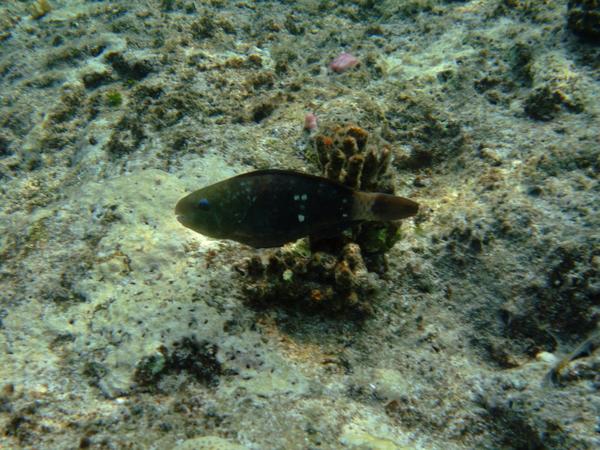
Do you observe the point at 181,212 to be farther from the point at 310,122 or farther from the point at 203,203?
the point at 310,122

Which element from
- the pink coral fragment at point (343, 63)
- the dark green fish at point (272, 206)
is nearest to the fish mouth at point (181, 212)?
the dark green fish at point (272, 206)

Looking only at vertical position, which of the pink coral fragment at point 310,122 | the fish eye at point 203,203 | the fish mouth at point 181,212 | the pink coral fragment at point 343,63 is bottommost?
the fish mouth at point 181,212

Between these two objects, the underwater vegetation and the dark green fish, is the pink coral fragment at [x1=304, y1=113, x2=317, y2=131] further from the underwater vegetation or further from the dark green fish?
the dark green fish

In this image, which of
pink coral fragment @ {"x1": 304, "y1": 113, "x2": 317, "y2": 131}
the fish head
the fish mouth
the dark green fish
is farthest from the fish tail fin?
pink coral fragment @ {"x1": 304, "y1": 113, "x2": 317, "y2": 131}

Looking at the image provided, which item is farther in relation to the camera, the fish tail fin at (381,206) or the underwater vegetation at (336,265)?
the underwater vegetation at (336,265)

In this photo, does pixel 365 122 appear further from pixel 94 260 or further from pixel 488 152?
pixel 94 260

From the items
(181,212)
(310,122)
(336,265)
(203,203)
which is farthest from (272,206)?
(310,122)

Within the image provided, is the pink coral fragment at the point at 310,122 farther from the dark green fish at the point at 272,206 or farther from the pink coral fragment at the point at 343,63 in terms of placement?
the dark green fish at the point at 272,206
